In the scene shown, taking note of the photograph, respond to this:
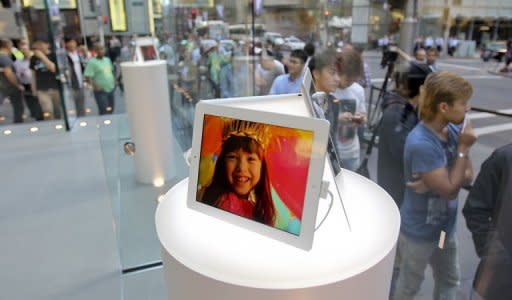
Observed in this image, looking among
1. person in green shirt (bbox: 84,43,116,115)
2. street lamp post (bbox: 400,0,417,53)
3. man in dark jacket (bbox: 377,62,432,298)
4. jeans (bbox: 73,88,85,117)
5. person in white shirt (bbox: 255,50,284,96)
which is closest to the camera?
man in dark jacket (bbox: 377,62,432,298)

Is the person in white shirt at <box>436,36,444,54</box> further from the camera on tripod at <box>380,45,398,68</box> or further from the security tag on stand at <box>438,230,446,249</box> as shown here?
the security tag on stand at <box>438,230,446,249</box>

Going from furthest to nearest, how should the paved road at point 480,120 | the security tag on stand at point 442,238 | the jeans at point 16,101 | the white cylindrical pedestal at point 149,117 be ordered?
the jeans at point 16,101
the white cylindrical pedestal at point 149,117
the paved road at point 480,120
the security tag on stand at point 442,238

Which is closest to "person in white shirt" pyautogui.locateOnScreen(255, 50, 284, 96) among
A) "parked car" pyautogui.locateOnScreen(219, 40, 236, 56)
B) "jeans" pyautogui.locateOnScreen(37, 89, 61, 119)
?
"parked car" pyautogui.locateOnScreen(219, 40, 236, 56)

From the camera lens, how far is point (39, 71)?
19.4 feet

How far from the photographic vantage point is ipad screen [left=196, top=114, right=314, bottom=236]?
0.81m

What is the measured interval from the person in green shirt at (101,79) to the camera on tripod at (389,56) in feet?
13.5

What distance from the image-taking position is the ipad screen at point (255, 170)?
81 cm

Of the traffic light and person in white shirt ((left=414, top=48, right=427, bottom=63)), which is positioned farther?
the traffic light

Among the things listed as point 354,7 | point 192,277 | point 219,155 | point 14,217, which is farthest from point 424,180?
point 354,7

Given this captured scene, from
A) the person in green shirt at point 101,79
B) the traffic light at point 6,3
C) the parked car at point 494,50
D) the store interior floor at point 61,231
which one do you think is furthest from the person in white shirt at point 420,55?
the traffic light at point 6,3

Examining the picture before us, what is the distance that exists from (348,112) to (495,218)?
129 cm

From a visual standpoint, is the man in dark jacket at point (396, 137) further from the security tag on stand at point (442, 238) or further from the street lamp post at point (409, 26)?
the street lamp post at point (409, 26)

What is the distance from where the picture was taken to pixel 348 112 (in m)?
2.66

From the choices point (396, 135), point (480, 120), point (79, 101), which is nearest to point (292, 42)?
point (480, 120)
